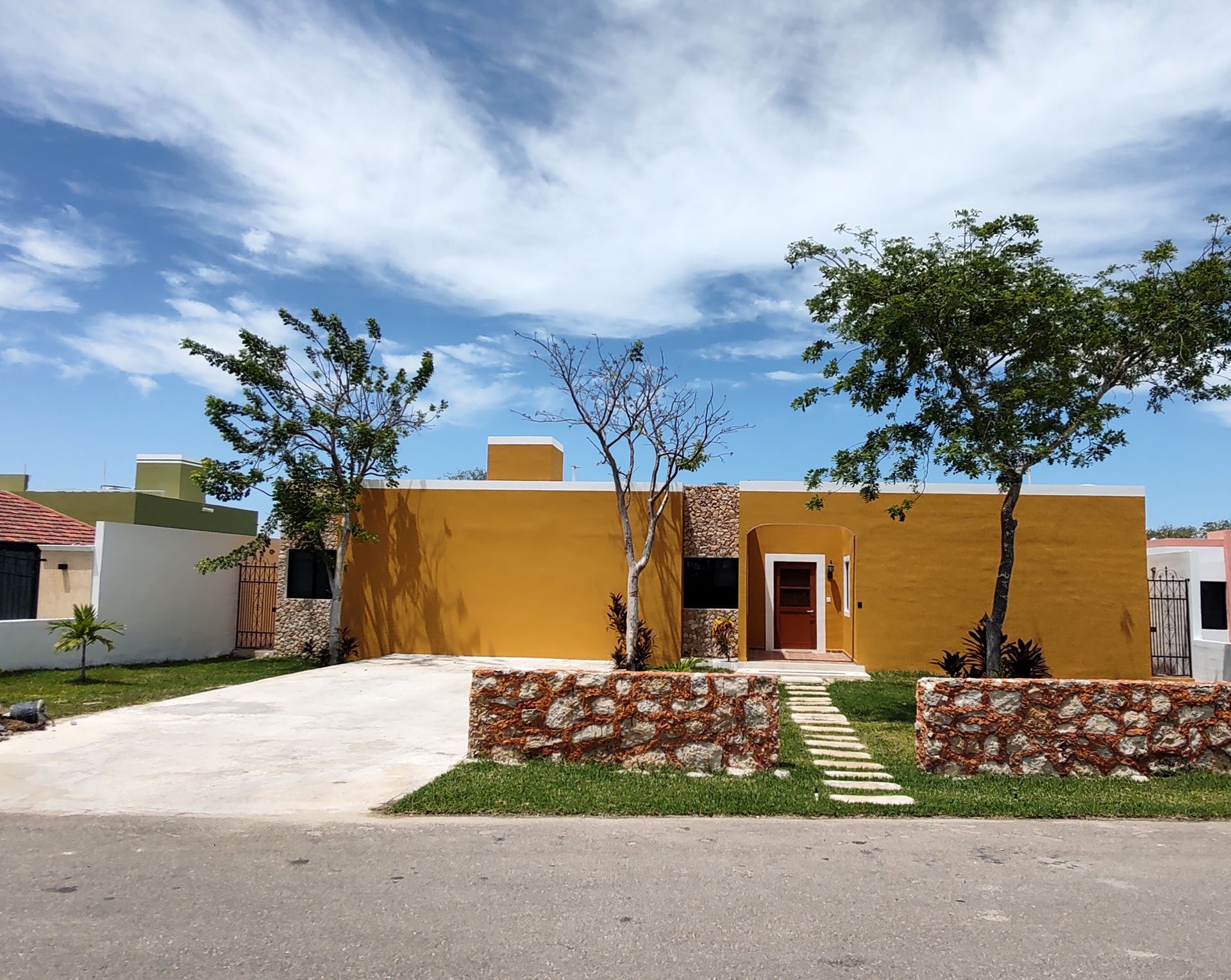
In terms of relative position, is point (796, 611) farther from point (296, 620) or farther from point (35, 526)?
point (35, 526)

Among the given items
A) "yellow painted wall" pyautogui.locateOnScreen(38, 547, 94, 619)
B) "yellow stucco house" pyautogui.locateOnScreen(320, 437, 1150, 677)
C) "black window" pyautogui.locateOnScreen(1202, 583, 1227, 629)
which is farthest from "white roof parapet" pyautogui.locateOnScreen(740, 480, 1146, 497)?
"yellow painted wall" pyautogui.locateOnScreen(38, 547, 94, 619)

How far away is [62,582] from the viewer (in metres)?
17.9

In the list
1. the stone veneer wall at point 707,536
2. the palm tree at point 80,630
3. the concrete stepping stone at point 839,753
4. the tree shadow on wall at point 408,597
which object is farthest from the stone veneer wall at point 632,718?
the tree shadow on wall at point 408,597

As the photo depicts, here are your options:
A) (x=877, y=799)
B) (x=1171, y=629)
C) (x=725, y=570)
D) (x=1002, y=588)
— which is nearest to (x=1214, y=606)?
(x=1171, y=629)

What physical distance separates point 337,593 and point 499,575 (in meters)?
3.17

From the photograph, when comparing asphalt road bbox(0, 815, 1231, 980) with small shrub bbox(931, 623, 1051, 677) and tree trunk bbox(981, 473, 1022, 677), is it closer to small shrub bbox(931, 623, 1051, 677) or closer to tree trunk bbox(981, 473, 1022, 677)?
tree trunk bbox(981, 473, 1022, 677)

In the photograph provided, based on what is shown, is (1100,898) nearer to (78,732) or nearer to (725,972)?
(725,972)

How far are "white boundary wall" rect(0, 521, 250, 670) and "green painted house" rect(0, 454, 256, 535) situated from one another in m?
4.50

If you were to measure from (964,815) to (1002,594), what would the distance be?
218 inches

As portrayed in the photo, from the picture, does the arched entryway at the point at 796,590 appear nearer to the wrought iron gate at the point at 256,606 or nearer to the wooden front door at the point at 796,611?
the wooden front door at the point at 796,611

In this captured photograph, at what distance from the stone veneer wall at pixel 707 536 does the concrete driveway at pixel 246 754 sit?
5816 millimetres

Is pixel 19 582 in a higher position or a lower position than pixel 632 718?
higher

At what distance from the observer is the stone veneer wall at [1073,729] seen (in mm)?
8164

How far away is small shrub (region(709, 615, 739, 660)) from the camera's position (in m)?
17.5
